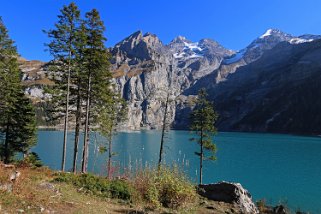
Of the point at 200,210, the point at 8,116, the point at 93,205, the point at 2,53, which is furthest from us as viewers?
the point at 8,116

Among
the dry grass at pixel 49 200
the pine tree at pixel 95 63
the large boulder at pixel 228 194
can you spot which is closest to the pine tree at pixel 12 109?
the pine tree at pixel 95 63

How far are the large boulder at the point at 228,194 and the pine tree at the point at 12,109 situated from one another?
23.5 meters

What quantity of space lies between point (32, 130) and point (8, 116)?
12.7 ft

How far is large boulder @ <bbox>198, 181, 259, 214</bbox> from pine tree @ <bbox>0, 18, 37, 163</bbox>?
23498mm

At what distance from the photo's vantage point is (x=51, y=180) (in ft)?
55.8

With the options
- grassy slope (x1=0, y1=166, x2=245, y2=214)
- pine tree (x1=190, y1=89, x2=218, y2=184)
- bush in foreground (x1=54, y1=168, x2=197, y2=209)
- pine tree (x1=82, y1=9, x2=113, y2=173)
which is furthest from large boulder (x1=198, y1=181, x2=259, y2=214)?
pine tree (x1=190, y1=89, x2=218, y2=184)

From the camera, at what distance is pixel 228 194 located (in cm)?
1833

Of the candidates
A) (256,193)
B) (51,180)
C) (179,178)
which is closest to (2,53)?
(51,180)

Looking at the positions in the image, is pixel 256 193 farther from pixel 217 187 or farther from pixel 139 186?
pixel 139 186

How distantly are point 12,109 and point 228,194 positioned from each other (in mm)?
30858

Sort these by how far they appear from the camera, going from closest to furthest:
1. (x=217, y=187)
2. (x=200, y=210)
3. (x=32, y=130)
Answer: (x=200, y=210) < (x=217, y=187) < (x=32, y=130)

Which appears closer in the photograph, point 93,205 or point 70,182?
point 93,205

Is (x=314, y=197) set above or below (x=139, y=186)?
below

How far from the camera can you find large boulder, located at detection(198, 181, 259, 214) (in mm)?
17984
